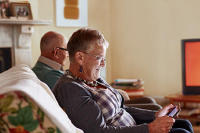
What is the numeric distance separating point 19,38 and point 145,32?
175 centimetres

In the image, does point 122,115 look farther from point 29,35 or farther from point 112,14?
point 112,14

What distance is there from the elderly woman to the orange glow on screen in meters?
2.10

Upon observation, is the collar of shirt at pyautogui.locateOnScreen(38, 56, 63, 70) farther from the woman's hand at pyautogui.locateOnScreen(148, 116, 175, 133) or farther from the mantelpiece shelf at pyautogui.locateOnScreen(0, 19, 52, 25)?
the woman's hand at pyautogui.locateOnScreen(148, 116, 175, 133)

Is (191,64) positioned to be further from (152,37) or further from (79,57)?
(79,57)

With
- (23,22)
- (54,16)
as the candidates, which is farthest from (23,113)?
(54,16)

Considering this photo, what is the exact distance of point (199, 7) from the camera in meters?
4.68

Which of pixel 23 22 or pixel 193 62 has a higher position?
pixel 23 22

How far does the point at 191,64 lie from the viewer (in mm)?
4281

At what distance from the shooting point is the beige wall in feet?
15.6

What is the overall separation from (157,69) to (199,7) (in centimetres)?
98

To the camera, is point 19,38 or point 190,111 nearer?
point 19,38

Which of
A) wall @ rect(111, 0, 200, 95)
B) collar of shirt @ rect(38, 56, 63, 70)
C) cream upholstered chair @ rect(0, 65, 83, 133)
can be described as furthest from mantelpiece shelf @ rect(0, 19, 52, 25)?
cream upholstered chair @ rect(0, 65, 83, 133)

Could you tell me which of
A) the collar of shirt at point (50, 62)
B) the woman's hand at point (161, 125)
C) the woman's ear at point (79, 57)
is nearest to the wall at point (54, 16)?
the collar of shirt at point (50, 62)

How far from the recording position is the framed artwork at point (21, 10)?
13.3 ft
